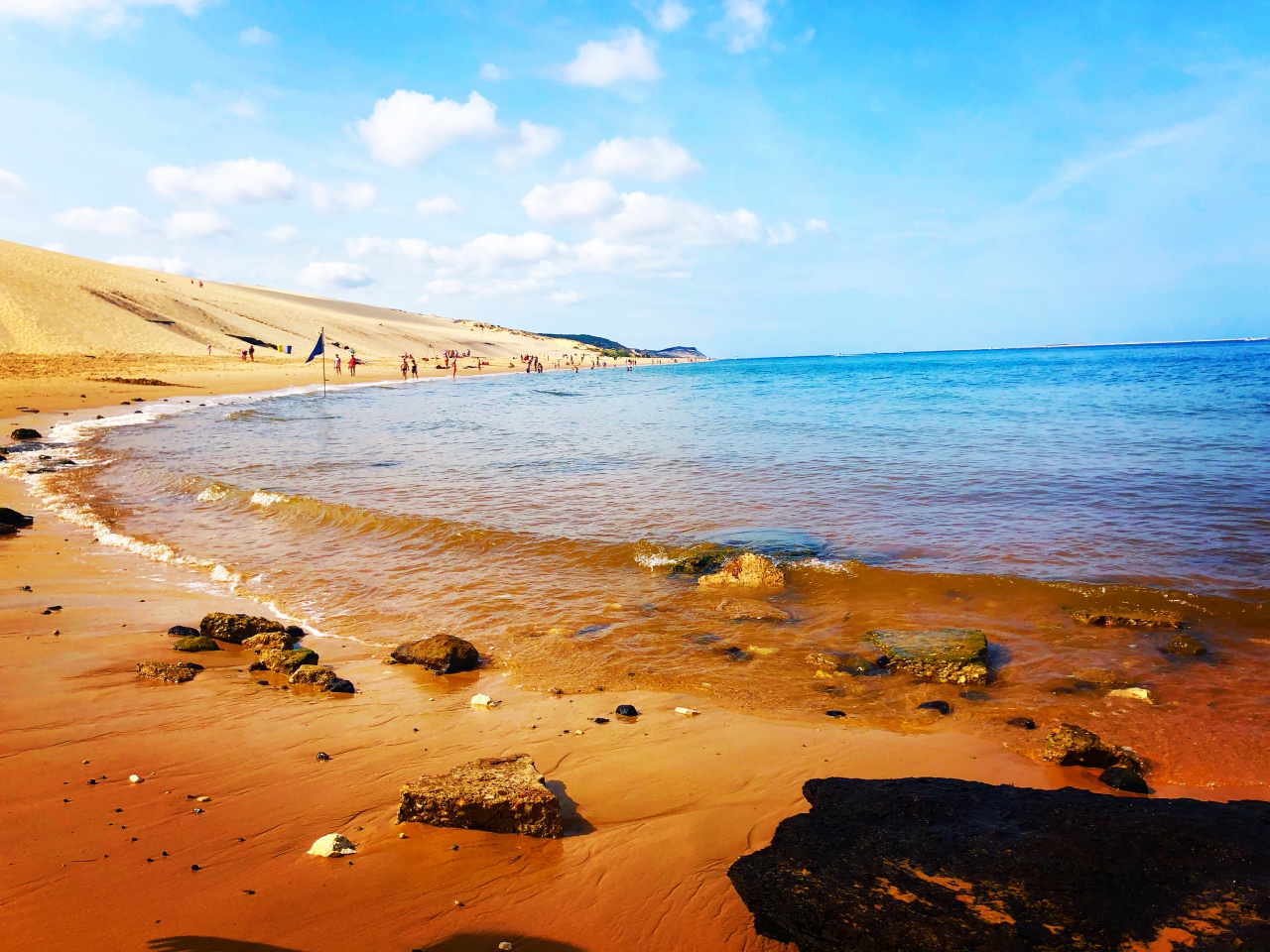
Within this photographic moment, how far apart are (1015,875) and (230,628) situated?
22.0 feet

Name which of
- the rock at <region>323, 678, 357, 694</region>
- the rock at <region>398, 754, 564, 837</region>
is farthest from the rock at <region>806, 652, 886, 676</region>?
the rock at <region>323, 678, 357, 694</region>

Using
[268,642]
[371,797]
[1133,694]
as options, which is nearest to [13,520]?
[268,642]

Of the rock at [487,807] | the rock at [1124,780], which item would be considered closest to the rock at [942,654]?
the rock at [1124,780]

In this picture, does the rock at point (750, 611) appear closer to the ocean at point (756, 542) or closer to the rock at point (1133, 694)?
the ocean at point (756, 542)

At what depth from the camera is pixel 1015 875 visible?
2.57 m

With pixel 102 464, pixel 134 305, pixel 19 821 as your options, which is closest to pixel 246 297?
pixel 134 305

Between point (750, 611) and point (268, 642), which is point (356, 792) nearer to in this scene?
point (268, 642)

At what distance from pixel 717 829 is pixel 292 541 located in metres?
9.17

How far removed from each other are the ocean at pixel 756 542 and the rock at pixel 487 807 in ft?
7.26

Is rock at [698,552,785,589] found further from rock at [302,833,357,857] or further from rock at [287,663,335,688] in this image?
rock at [302,833,357,857]

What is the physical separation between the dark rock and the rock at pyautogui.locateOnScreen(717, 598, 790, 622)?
4187mm

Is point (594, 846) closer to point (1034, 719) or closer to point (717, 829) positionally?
point (717, 829)

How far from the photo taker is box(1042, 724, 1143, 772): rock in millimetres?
4344

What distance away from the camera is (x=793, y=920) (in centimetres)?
256
